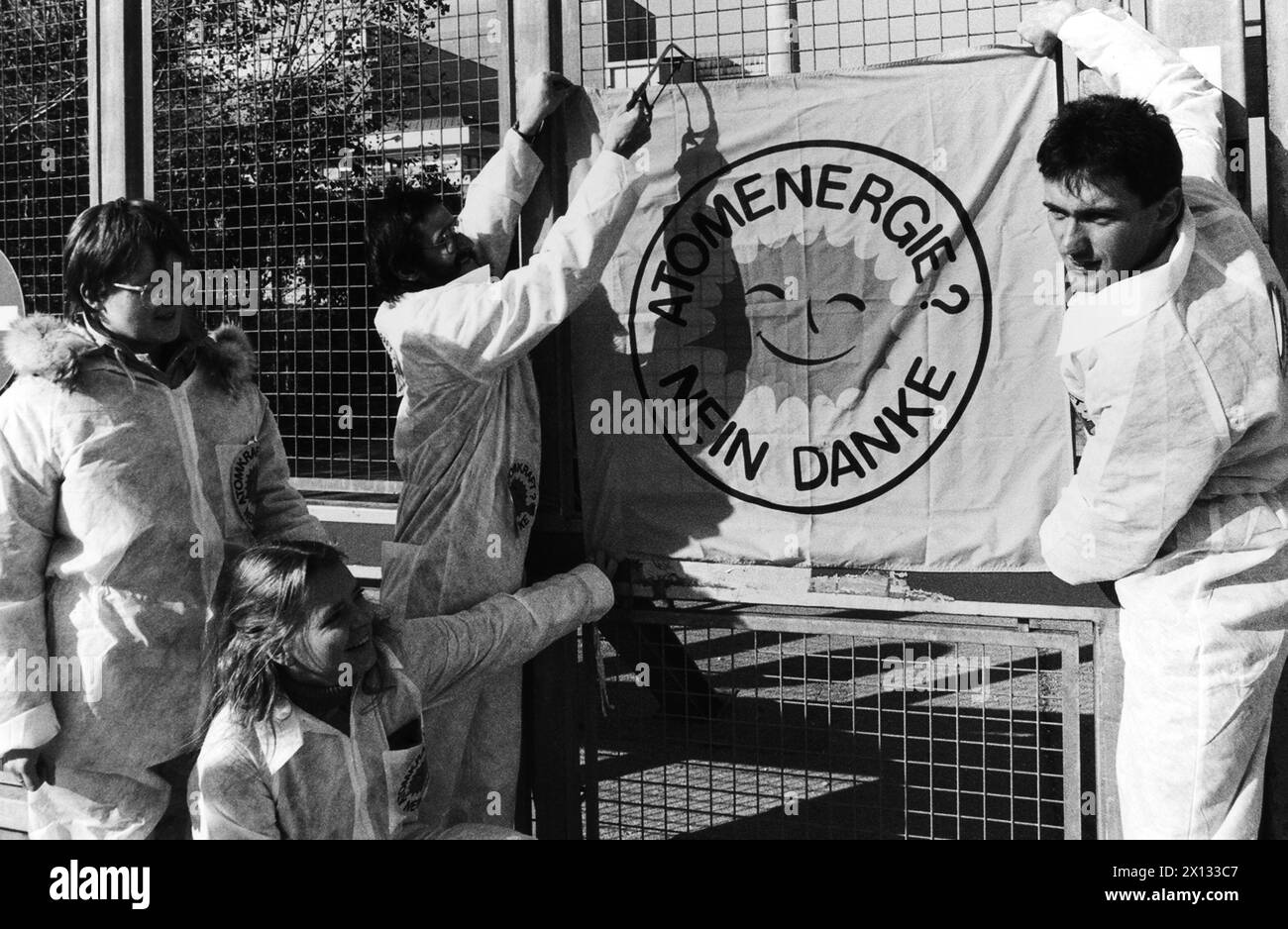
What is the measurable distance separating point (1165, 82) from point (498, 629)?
220cm

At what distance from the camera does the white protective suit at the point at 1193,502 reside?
2.72 m

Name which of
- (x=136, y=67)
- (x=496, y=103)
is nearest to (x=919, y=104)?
(x=496, y=103)

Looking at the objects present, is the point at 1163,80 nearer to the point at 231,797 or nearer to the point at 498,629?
the point at 498,629

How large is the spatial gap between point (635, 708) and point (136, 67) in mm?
3251

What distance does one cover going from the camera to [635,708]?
554 cm

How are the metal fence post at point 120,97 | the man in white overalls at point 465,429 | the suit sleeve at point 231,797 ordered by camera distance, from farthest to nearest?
1. the metal fence post at point 120,97
2. the man in white overalls at point 465,429
3. the suit sleeve at point 231,797

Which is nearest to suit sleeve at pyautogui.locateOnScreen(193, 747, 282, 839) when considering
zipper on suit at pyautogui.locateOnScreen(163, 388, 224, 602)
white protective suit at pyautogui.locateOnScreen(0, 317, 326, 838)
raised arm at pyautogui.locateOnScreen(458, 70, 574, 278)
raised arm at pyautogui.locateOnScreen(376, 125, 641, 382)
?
white protective suit at pyautogui.locateOnScreen(0, 317, 326, 838)

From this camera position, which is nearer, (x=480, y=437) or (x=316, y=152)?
(x=480, y=437)

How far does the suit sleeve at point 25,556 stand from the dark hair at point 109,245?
1.01 ft

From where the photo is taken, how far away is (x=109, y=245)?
309cm

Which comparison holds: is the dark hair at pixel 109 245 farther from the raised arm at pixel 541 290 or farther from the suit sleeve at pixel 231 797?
the suit sleeve at pixel 231 797

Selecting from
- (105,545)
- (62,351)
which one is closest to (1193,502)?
(105,545)

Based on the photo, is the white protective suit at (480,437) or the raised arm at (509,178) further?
the raised arm at (509,178)

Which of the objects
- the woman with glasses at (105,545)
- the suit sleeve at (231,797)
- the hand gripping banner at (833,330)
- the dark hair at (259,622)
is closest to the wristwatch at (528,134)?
the hand gripping banner at (833,330)
